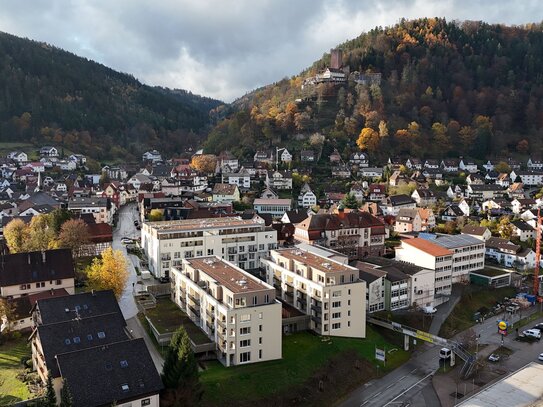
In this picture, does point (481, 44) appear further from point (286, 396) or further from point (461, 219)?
point (286, 396)

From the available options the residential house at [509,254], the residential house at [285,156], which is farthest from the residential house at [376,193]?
the residential house at [509,254]

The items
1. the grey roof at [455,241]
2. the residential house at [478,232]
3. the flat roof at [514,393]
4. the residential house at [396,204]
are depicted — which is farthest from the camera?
the residential house at [396,204]

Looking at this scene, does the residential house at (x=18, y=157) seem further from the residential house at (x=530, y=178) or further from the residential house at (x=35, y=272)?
the residential house at (x=530, y=178)

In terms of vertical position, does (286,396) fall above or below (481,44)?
below

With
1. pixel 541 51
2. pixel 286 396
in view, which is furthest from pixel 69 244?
pixel 541 51

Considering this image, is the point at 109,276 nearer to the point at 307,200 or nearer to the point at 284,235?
the point at 284,235
